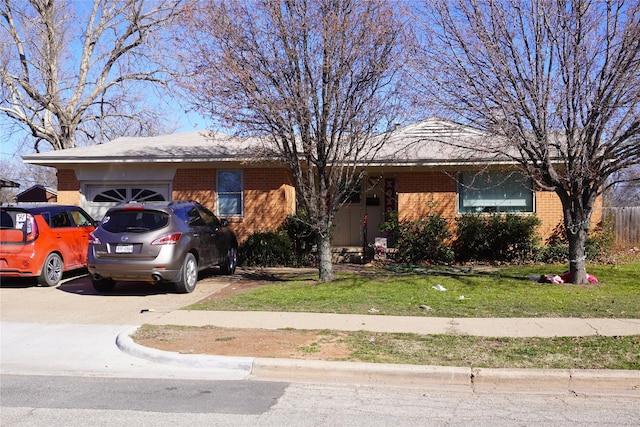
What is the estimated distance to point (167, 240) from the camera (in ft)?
34.0

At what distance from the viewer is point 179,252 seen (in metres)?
10.5

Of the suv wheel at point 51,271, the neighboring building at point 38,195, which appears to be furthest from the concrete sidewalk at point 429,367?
the neighboring building at point 38,195

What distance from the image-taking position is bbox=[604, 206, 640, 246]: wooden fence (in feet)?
55.9

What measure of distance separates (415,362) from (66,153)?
13244mm

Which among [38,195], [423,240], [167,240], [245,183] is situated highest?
[38,195]

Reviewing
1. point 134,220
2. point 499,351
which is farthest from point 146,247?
point 499,351

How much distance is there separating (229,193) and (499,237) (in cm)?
735

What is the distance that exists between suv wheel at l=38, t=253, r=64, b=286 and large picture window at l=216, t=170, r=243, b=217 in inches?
188

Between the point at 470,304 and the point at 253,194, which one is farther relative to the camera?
→ the point at 253,194

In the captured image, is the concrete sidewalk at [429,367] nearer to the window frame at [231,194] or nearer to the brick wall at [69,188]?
the window frame at [231,194]

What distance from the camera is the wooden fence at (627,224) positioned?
55.9 ft

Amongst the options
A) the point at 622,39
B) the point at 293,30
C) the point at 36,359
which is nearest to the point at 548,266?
the point at 622,39

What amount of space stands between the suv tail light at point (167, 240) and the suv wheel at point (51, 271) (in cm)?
A: 309

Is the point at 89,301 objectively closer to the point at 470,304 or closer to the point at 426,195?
the point at 470,304
